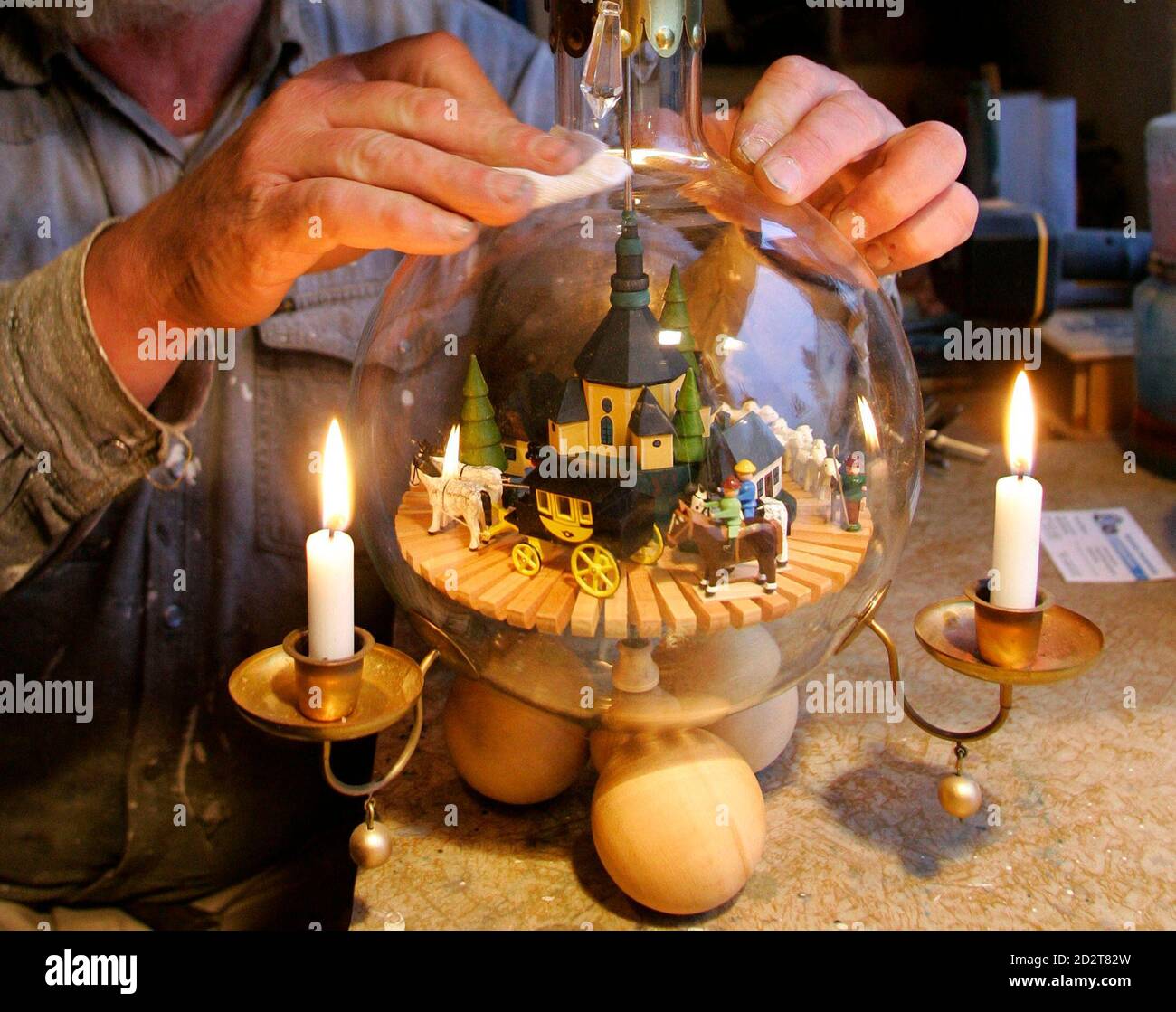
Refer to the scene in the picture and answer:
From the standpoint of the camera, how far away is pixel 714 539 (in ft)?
1.94

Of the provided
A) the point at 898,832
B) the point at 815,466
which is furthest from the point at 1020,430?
the point at 898,832

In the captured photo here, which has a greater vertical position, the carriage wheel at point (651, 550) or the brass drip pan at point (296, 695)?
the carriage wheel at point (651, 550)

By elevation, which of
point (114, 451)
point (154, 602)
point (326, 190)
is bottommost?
point (154, 602)

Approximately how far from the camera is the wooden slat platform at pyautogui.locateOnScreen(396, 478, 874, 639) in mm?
592

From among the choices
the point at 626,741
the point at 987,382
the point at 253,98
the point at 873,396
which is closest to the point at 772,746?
the point at 626,741

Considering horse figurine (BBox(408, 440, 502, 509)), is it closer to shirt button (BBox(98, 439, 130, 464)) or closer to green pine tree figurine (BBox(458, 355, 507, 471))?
green pine tree figurine (BBox(458, 355, 507, 471))

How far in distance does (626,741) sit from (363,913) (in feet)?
0.64

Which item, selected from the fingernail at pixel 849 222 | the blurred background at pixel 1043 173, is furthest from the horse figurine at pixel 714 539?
the blurred background at pixel 1043 173

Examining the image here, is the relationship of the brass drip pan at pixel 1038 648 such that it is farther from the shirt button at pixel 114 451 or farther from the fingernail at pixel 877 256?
the shirt button at pixel 114 451

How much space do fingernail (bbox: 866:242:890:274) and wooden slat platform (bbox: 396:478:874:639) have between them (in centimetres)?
29

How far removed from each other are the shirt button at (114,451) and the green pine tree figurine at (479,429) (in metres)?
0.39

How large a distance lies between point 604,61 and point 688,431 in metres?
0.20

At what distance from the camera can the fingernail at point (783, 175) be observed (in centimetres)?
69

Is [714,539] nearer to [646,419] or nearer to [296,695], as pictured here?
[646,419]
